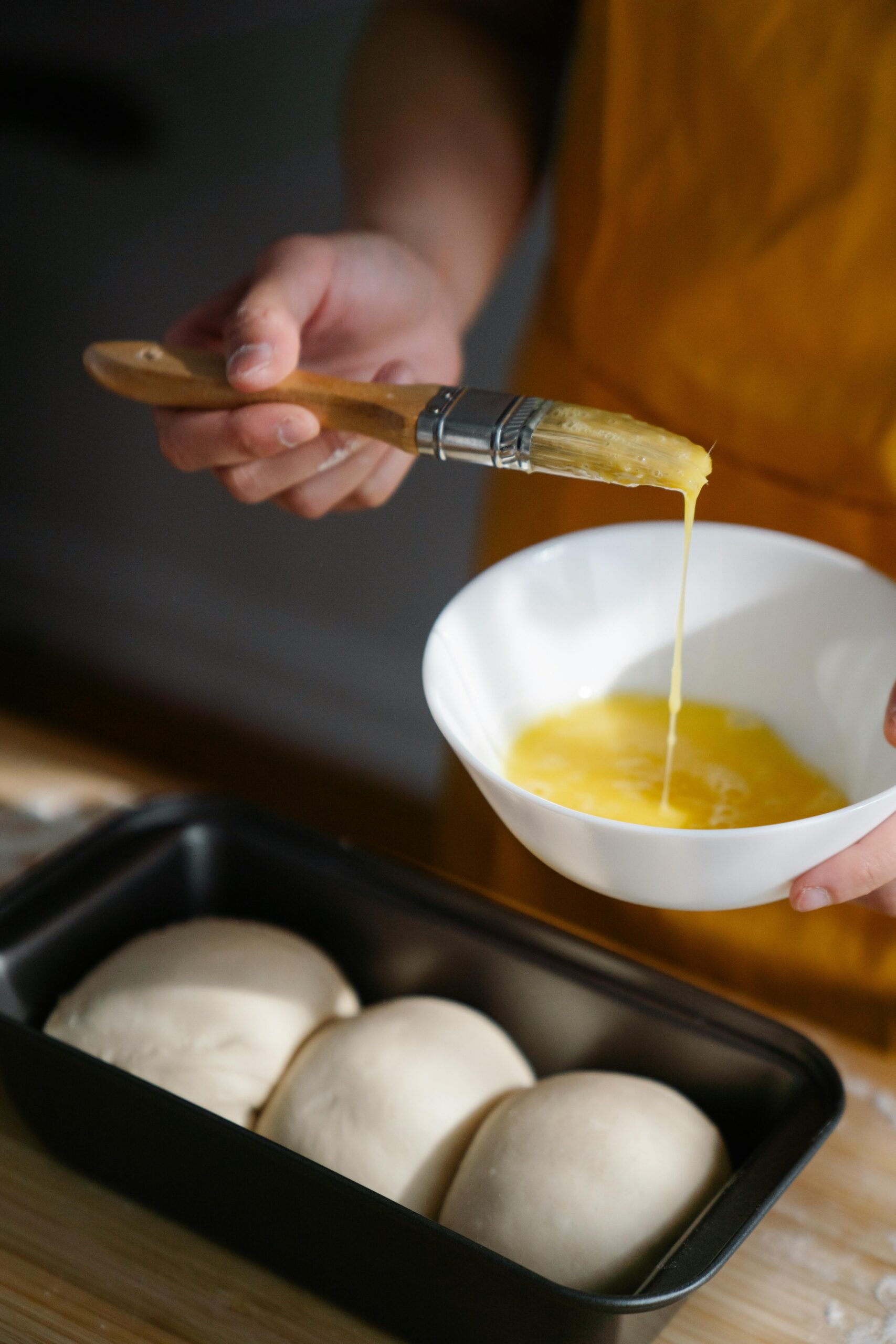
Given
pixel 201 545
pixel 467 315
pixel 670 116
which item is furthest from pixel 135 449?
pixel 670 116

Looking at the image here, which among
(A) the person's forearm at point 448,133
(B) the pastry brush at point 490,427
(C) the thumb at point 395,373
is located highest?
(A) the person's forearm at point 448,133

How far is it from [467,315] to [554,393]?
96 mm

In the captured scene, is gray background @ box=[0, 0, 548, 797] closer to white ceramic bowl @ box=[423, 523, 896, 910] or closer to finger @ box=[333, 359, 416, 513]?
finger @ box=[333, 359, 416, 513]

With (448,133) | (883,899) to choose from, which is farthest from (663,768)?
(448,133)

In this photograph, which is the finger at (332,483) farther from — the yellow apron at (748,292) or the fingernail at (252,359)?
the yellow apron at (748,292)

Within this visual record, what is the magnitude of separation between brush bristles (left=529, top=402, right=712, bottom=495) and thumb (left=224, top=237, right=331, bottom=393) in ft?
0.52

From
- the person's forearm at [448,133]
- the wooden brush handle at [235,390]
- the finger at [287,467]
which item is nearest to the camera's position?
the wooden brush handle at [235,390]

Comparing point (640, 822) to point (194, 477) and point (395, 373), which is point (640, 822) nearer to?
point (395, 373)

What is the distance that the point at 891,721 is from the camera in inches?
21.2

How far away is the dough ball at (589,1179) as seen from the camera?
58 centimetres

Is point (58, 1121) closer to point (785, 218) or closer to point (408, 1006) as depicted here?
point (408, 1006)

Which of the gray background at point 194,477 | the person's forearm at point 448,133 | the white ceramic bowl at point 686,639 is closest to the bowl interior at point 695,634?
the white ceramic bowl at point 686,639

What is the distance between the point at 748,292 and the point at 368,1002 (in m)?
0.52

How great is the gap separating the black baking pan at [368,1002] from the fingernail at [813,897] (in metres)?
0.14
